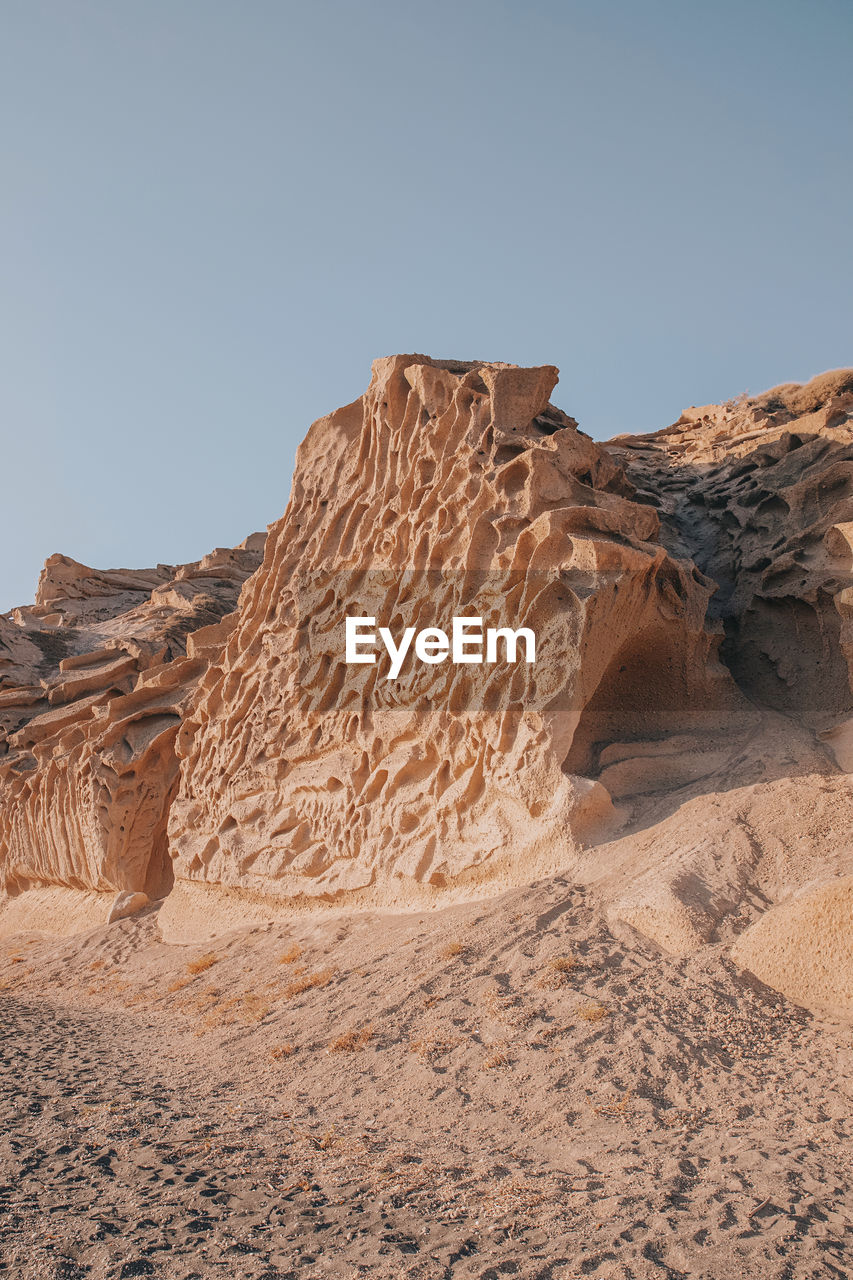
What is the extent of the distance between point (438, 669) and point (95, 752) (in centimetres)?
701

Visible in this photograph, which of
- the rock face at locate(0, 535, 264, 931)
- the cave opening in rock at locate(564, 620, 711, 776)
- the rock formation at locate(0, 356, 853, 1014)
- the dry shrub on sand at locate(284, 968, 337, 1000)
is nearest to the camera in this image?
the rock formation at locate(0, 356, 853, 1014)

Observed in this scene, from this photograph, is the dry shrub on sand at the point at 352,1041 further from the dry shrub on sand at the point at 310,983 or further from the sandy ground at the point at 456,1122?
the dry shrub on sand at the point at 310,983

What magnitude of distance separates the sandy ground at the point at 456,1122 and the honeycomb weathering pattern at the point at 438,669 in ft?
3.08

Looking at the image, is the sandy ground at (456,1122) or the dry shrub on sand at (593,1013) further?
the dry shrub on sand at (593,1013)

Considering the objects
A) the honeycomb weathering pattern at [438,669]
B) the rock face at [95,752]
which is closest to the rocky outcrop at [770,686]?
the honeycomb weathering pattern at [438,669]

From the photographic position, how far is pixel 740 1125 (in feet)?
14.3

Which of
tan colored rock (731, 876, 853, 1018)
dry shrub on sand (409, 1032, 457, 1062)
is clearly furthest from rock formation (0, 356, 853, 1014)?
dry shrub on sand (409, 1032, 457, 1062)

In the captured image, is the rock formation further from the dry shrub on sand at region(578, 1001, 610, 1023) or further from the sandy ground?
the dry shrub on sand at region(578, 1001, 610, 1023)

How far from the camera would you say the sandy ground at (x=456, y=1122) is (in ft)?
11.7

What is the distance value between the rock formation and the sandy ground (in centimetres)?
63

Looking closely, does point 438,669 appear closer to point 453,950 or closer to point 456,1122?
point 453,950

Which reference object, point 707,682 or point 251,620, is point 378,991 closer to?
point 707,682

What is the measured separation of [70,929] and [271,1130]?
9.54 meters

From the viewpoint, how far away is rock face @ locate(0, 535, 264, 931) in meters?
13.3
